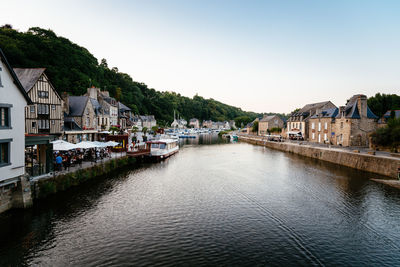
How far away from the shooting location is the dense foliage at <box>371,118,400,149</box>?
3045 cm

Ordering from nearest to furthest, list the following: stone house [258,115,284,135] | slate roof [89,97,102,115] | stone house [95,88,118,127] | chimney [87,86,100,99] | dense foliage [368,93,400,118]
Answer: slate roof [89,97,102,115] → chimney [87,86,100,99] → stone house [95,88,118,127] → dense foliage [368,93,400,118] → stone house [258,115,284,135]

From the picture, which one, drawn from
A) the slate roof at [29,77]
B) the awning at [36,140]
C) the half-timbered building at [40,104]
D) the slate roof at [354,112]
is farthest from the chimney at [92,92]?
the slate roof at [354,112]

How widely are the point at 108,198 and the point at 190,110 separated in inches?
6917

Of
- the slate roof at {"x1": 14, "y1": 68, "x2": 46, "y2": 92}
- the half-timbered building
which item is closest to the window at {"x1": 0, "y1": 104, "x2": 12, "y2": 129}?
the half-timbered building

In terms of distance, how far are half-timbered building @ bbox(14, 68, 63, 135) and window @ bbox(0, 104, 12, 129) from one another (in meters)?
13.4

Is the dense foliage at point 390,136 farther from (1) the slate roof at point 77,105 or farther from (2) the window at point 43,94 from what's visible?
(1) the slate roof at point 77,105

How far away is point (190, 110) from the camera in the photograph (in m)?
193

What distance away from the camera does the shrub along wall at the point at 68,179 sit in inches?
663

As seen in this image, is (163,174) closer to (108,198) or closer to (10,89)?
(108,198)

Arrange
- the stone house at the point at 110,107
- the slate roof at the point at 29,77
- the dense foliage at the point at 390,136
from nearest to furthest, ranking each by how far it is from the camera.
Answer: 1. the slate roof at the point at 29,77
2. the dense foliage at the point at 390,136
3. the stone house at the point at 110,107

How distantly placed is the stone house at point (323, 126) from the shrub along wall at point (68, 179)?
4028cm

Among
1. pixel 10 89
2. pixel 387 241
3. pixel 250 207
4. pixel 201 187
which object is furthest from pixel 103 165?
pixel 387 241

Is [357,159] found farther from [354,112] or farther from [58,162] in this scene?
[58,162]

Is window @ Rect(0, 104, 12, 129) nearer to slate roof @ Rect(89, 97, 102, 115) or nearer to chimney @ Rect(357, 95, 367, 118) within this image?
slate roof @ Rect(89, 97, 102, 115)
